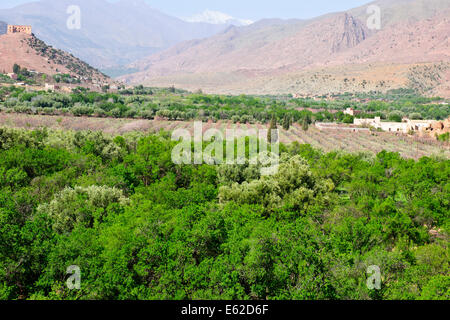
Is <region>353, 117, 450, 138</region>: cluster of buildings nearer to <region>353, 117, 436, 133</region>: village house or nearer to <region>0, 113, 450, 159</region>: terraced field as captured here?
<region>353, 117, 436, 133</region>: village house

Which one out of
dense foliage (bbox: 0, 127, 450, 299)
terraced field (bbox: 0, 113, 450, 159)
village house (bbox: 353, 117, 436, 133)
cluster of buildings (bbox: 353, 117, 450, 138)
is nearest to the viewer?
dense foliage (bbox: 0, 127, 450, 299)

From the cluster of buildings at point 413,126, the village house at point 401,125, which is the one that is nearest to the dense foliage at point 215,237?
the cluster of buildings at point 413,126

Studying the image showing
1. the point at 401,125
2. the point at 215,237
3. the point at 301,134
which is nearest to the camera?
the point at 215,237

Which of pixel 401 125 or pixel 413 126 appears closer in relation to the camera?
pixel 413 126

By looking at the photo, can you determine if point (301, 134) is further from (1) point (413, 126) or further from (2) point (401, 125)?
(1) point (413, 126)

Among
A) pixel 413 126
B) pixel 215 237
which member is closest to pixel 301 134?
pixel 413 126

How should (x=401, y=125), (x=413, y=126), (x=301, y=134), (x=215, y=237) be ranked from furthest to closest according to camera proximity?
(x=401, y=125) → (x=413, y=126) → (x=301, y=134) → (x=215, y=237)

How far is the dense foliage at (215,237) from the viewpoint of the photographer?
16.5 metres

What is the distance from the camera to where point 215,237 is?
65.7 feet

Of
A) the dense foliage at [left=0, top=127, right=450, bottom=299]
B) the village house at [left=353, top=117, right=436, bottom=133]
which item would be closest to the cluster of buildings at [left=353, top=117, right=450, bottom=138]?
the village house at [left=353, top=117, right=436, bottom=133]

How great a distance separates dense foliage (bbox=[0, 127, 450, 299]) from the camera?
16500 mm

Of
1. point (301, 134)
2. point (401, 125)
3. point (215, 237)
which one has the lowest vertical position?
point (215, 237)
